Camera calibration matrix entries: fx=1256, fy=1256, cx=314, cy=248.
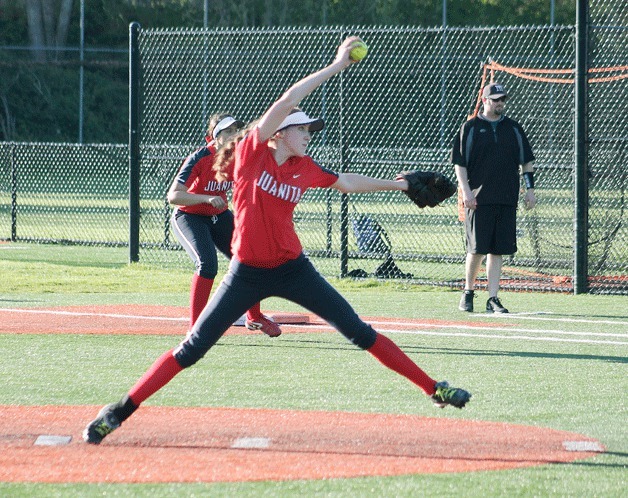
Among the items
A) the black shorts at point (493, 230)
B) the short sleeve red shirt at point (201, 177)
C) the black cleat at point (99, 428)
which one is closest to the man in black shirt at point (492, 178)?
the black shorts at point (493, 230)

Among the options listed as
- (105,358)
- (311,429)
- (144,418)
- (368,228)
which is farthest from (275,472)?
(368,228)

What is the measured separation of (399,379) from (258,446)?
2322 millimetres

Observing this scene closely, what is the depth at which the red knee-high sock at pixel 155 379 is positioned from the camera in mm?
6211

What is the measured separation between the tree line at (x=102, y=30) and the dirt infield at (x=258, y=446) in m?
35.9

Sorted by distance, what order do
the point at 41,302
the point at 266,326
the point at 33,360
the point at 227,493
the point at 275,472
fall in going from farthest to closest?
1. the point at 41,302
2. the point at 266,326
3. the point at 33,360
4. the point at 275,472
5. the point at 227,493

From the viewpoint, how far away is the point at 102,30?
48000 mm

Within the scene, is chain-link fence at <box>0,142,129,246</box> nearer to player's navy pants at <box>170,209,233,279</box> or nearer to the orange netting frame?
the orange netting frame

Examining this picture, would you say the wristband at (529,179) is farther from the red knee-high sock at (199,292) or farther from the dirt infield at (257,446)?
the dirt infield at (257,446)

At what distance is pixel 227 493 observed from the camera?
5.16 m

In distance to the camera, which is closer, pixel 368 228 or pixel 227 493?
pixel 227 493

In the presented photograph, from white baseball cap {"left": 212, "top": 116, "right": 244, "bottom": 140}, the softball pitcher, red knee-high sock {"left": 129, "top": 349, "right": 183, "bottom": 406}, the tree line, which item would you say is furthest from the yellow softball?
the tree line

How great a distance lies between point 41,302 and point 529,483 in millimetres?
8153

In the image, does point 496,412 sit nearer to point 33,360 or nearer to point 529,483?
point 529,483

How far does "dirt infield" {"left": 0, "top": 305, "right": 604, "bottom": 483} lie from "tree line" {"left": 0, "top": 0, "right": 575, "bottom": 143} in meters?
35.8
